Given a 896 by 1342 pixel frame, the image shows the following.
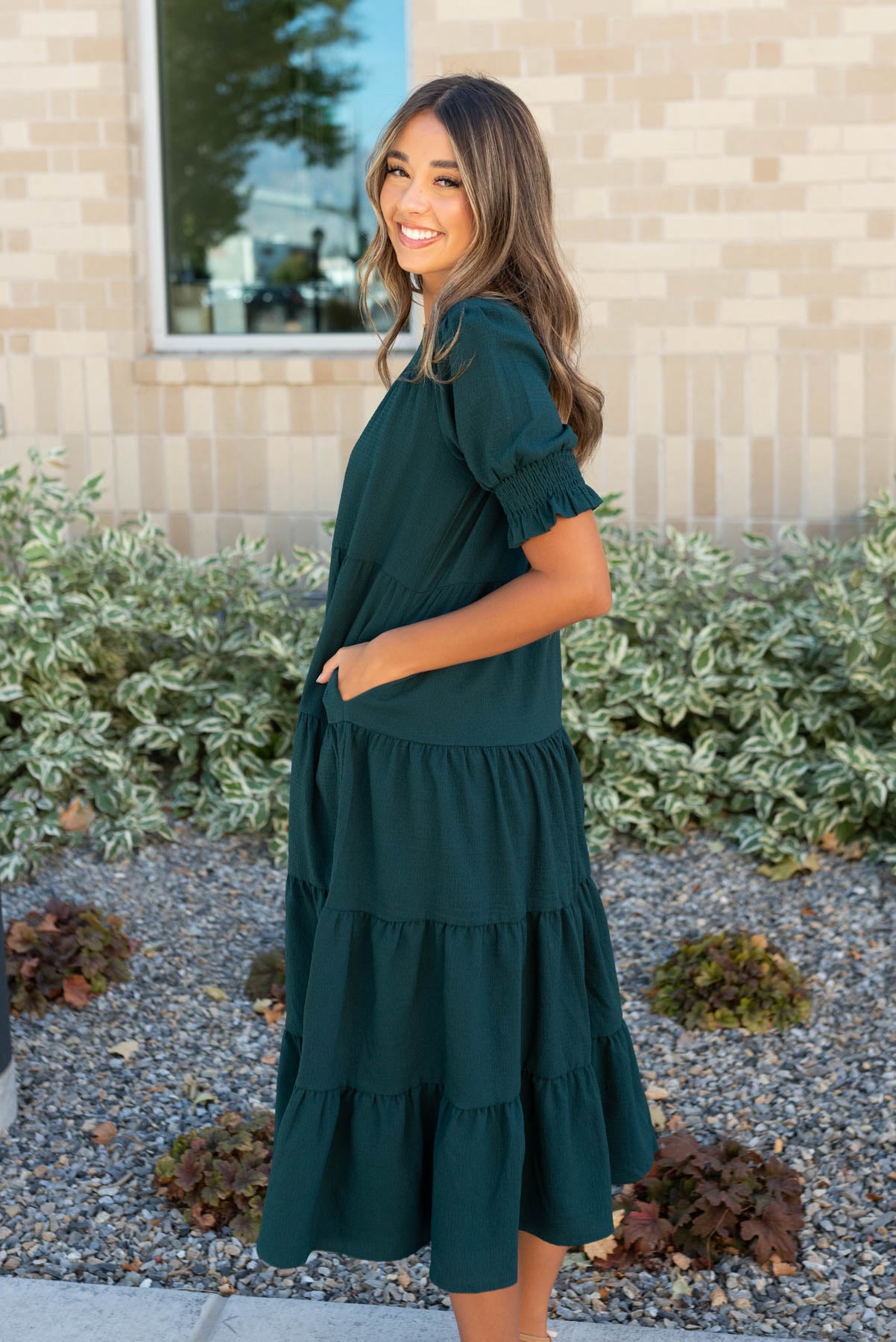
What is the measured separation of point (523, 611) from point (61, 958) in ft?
7.19

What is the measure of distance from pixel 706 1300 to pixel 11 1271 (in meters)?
1.19

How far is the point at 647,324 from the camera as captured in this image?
5.01 metres

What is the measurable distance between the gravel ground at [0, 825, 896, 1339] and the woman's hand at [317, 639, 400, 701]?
43.6 inches

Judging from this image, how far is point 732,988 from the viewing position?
125 inches

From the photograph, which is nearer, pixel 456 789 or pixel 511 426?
pixel 511 426

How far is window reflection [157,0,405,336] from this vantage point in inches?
212

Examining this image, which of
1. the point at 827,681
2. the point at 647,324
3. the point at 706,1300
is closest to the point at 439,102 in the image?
the point at 706,1300

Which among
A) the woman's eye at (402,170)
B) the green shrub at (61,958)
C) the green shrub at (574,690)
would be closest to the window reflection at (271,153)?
the green shrub at (574,690)

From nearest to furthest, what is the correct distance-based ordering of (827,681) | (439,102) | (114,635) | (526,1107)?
(439,102)
(526,1107)
(827,681)
(114,635)

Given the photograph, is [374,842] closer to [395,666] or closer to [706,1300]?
[395,666]

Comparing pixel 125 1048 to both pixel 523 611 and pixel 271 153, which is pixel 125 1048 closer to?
pixel 523 611

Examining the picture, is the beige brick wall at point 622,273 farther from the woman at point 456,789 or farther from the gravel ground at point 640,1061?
the woman at point 456,789

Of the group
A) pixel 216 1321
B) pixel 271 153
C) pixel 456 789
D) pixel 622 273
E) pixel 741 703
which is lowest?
pixel 216 1321

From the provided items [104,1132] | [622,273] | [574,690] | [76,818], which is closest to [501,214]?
[104,1132]
